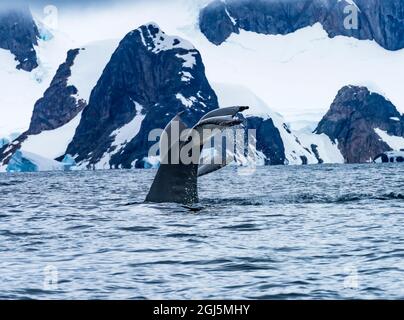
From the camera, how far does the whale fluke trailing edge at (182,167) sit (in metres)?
15.2

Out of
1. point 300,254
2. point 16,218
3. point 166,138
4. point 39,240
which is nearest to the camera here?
point 300,254

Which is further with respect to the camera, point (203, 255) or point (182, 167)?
point (182, 167)

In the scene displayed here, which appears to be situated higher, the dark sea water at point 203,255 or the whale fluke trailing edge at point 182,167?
the whale fluke trailing edge at point 182,167

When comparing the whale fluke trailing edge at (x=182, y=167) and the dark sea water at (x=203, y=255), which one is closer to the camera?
the dark sea water at (x=203, y=255)

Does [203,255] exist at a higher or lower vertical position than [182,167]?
lower

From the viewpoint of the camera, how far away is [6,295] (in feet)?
27.1

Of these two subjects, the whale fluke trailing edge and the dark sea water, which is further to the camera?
the whale fluke trailing edge

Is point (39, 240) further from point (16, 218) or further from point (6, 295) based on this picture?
point (16, 218)

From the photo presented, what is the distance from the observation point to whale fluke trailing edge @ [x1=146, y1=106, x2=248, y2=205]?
15.2m

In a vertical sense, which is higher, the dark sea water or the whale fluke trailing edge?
the whale fluke trailing edge

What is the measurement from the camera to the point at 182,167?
55.6ft

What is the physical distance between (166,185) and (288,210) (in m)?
4.36
